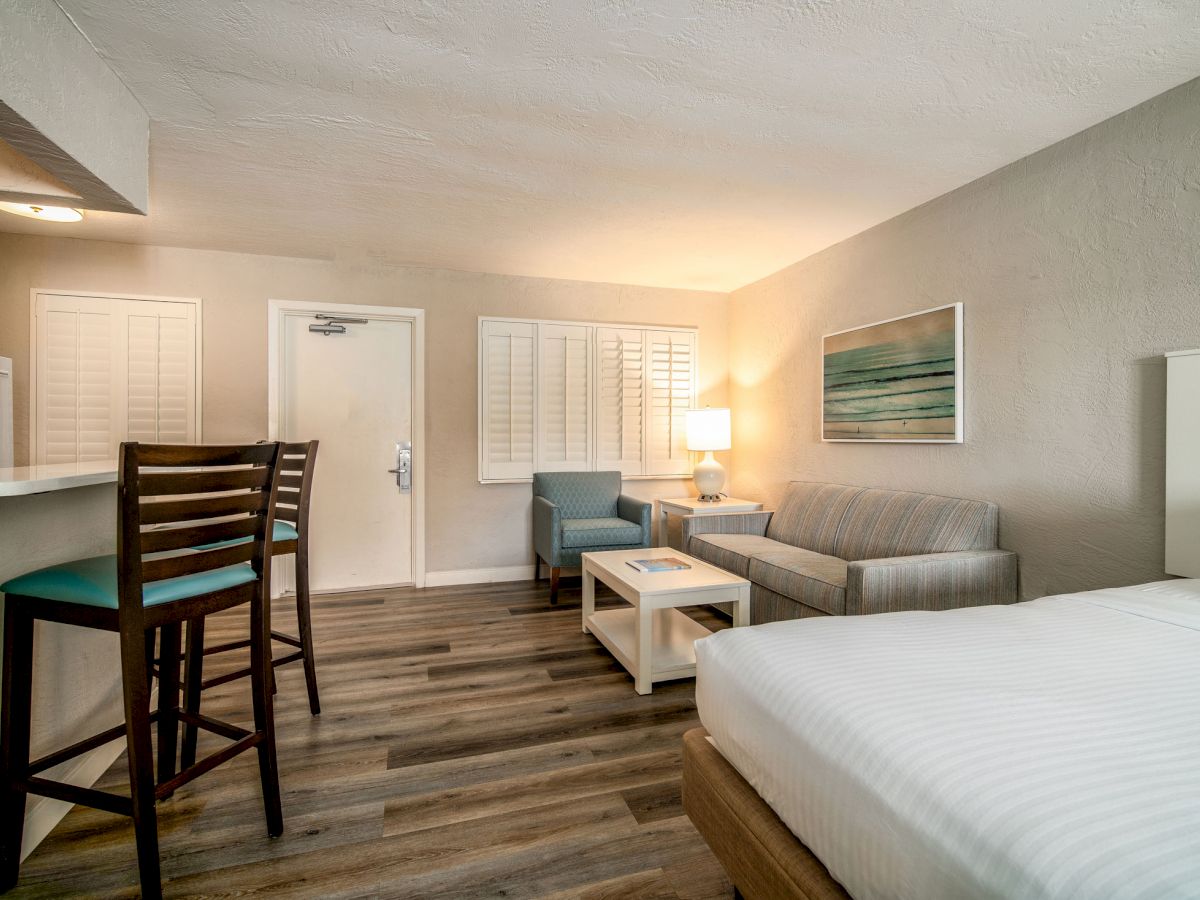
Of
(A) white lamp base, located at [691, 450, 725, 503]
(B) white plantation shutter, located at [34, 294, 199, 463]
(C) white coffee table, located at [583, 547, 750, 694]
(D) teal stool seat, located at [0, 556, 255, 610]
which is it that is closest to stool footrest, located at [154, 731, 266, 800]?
(D) teal stool seat, located at [0, 556, 255, 610]

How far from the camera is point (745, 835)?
3.50 feet

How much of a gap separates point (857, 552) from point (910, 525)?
0.34m

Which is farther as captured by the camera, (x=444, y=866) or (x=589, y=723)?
(x=589, y=723)

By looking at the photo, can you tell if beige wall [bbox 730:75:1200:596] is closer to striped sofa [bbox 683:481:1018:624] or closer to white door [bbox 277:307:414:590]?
striped sofa [bbox 683:481:1018:624]

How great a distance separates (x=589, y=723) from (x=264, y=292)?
352 cm

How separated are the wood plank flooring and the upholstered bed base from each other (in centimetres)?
33

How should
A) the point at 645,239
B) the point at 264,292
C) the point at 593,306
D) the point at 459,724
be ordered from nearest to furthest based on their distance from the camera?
the point at 459,724, the point at 645,239, the point at 264,292, the point at 593,306

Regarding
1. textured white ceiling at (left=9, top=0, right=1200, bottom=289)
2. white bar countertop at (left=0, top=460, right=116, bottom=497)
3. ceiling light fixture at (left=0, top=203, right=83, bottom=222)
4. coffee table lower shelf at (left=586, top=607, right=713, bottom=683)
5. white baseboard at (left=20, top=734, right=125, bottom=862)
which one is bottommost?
white baseboard at (left=20, top=734, right=125, bottom=862)

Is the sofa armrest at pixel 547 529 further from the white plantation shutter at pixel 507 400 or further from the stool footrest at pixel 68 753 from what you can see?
the stool footrest at pixel 68 753

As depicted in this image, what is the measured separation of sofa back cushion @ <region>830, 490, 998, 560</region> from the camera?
2613mm

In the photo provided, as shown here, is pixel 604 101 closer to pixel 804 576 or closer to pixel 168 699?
pixel 804 576

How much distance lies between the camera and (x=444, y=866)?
1.46 m

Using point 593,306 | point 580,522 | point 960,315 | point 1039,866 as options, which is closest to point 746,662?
point 1039,866

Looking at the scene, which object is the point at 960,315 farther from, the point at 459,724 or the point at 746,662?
the point at 459,724
